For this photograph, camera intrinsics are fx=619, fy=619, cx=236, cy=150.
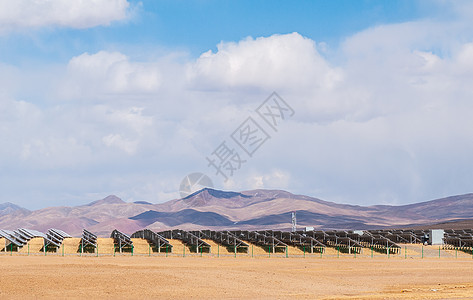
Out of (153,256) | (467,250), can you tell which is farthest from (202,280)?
(467,250)

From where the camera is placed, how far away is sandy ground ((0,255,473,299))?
37.0 metres

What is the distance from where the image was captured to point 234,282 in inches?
1727

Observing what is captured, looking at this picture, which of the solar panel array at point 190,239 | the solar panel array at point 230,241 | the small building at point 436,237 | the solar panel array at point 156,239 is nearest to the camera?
the solar panel array at point 156,239

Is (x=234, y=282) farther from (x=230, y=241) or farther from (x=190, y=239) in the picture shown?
(x=230, y=241)

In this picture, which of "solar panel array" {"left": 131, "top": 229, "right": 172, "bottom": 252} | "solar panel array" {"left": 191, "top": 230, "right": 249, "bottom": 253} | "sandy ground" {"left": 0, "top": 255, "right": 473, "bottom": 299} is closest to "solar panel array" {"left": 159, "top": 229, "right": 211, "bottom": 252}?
"solar panel array" {"left": 131, "top": 229, "right": 172, "bottom": 252}

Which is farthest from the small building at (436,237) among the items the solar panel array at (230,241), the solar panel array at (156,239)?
the solar panel array at (156,239)

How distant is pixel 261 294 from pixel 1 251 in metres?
43.8

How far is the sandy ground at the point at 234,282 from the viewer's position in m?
37.0

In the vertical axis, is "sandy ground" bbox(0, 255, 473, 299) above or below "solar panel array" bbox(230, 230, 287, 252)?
below

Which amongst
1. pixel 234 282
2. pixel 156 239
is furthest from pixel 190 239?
pixel 234 282

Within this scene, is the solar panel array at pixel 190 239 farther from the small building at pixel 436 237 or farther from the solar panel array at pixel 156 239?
the small building at pixel 436 237

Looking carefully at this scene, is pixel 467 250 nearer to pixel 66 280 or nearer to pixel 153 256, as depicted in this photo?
pixel 153 256

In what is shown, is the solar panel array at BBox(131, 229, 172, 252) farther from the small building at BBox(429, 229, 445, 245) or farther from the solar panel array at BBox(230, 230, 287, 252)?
the small building at BBox(429, 229, 445, 245)

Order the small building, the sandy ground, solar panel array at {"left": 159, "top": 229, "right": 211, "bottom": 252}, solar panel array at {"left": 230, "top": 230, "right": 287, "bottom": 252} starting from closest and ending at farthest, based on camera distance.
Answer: the sandy ground, solar panel array at {"left": 159, "top": 229, "right": 211, "bottom": 252}, solar panel array at {"left": 230, "top": 230, "right": 287, "bottom": 252}, the small building
